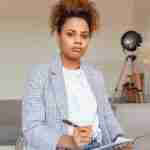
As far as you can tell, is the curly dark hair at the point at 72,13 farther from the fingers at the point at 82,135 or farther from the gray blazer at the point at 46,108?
the fingers at the point at 82,135

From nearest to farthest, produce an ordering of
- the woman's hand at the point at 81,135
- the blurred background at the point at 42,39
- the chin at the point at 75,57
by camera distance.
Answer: the woman's hand at the point at 81,135 → the chin at the point at 75,57 → the blurred background at the point at 42,39

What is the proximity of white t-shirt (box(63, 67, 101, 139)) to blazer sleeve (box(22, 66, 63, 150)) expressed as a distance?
2.8 inches

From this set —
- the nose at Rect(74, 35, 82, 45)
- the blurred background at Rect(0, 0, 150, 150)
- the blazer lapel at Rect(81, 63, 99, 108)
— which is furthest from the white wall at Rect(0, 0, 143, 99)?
the nose at Rect(74, 35, 82, 45)

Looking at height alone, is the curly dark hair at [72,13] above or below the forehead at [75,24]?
above

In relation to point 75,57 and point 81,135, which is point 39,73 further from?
point 81,135

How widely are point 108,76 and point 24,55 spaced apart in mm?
974

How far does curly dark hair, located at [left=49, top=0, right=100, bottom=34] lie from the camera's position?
1.30 meters

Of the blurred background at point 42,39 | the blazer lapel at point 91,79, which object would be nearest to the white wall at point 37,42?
the blurred background at point 42,39

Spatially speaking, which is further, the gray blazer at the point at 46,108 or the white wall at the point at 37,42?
the white wall at the point at 37,42

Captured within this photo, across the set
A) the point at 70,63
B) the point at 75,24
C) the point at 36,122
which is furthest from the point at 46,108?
the point at 75,24

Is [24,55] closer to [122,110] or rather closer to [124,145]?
[122,110]

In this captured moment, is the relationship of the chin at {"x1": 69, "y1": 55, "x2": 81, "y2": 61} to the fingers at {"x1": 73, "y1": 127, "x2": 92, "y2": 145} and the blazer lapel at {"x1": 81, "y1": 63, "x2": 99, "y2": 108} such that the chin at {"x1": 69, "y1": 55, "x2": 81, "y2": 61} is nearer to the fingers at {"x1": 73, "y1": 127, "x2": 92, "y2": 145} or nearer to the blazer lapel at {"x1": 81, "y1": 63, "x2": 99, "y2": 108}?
the blazer lapel at {"x1": 81, "y1": 63, "x2": 99, "y2": 108}

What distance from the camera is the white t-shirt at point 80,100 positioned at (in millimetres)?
1270

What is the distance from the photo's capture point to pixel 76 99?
1.30m
